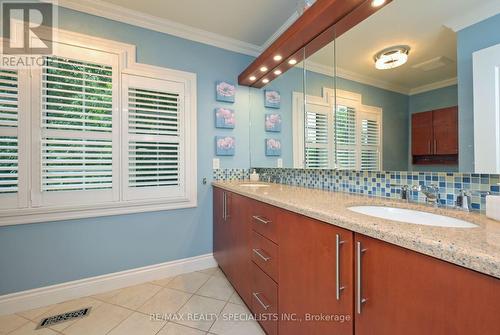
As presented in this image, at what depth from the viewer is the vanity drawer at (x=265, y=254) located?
→ 119cm

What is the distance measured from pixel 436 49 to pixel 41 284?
3.03 metres

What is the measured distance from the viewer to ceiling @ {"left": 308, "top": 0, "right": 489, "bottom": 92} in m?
0.97

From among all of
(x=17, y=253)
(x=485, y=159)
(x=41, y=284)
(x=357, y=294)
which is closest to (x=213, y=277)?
(x=41, y=284)

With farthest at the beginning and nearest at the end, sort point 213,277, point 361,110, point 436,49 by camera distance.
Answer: point 213,277
point 361,110
point 436,49

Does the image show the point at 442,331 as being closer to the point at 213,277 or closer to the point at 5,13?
the point at 213,277

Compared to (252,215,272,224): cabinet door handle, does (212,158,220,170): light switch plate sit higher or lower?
higher

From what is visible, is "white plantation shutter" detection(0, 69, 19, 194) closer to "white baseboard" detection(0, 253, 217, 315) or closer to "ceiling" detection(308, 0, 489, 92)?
"white baseboard" detection(0, 253, 217, 315)

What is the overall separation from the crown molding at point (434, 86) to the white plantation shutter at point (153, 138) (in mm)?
1907

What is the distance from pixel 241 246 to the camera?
1620mm

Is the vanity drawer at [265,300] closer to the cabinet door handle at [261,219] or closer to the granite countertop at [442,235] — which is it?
the cabinet door handle at [261,219]

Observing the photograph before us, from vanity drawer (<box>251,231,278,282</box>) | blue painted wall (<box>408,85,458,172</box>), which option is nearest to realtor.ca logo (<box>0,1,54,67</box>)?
vanity drawer (<box>251,231,278,282</box>)

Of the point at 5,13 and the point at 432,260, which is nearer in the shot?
the point at 432,260

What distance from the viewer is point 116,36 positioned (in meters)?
1.93

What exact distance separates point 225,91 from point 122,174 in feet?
4.52
